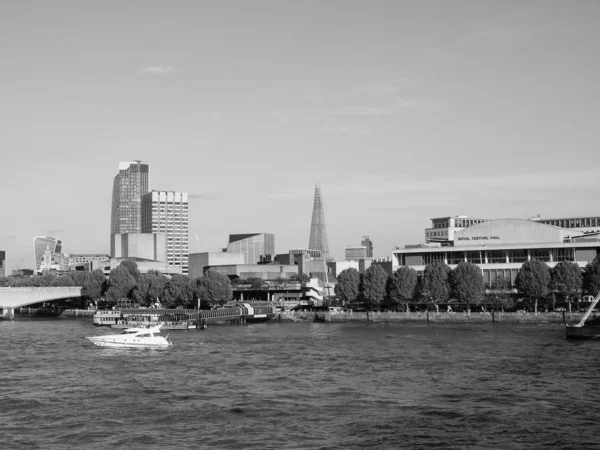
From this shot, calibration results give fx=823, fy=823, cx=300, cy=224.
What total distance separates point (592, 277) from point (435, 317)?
27.8 metres

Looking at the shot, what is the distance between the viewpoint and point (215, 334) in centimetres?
12769

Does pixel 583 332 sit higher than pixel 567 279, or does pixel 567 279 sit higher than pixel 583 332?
pixel 567 279

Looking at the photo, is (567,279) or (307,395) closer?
(307,395)

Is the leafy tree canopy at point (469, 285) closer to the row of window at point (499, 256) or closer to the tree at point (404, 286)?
the tree at point (404, 286)

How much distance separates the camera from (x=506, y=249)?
16462cm

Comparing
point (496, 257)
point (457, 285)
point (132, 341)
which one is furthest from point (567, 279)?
point (132, 341)

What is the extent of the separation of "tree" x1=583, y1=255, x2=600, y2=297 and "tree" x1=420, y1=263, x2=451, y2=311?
24.6m

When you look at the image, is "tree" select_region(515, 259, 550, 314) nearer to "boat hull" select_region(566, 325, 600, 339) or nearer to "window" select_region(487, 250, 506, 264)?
"window" select_region(487, 250, 506, 264)

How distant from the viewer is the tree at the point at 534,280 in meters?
145

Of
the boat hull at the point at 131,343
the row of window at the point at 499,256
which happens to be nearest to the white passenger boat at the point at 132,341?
the boat hull at the point at 131,343

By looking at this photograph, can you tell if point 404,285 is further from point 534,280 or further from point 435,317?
point 534,280

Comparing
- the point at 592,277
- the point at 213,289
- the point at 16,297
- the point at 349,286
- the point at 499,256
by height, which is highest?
Result: the point at 499,256

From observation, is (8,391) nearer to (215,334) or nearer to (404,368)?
(404,368)

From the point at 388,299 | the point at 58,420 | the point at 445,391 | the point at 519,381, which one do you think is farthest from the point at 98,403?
the point at 388,299
